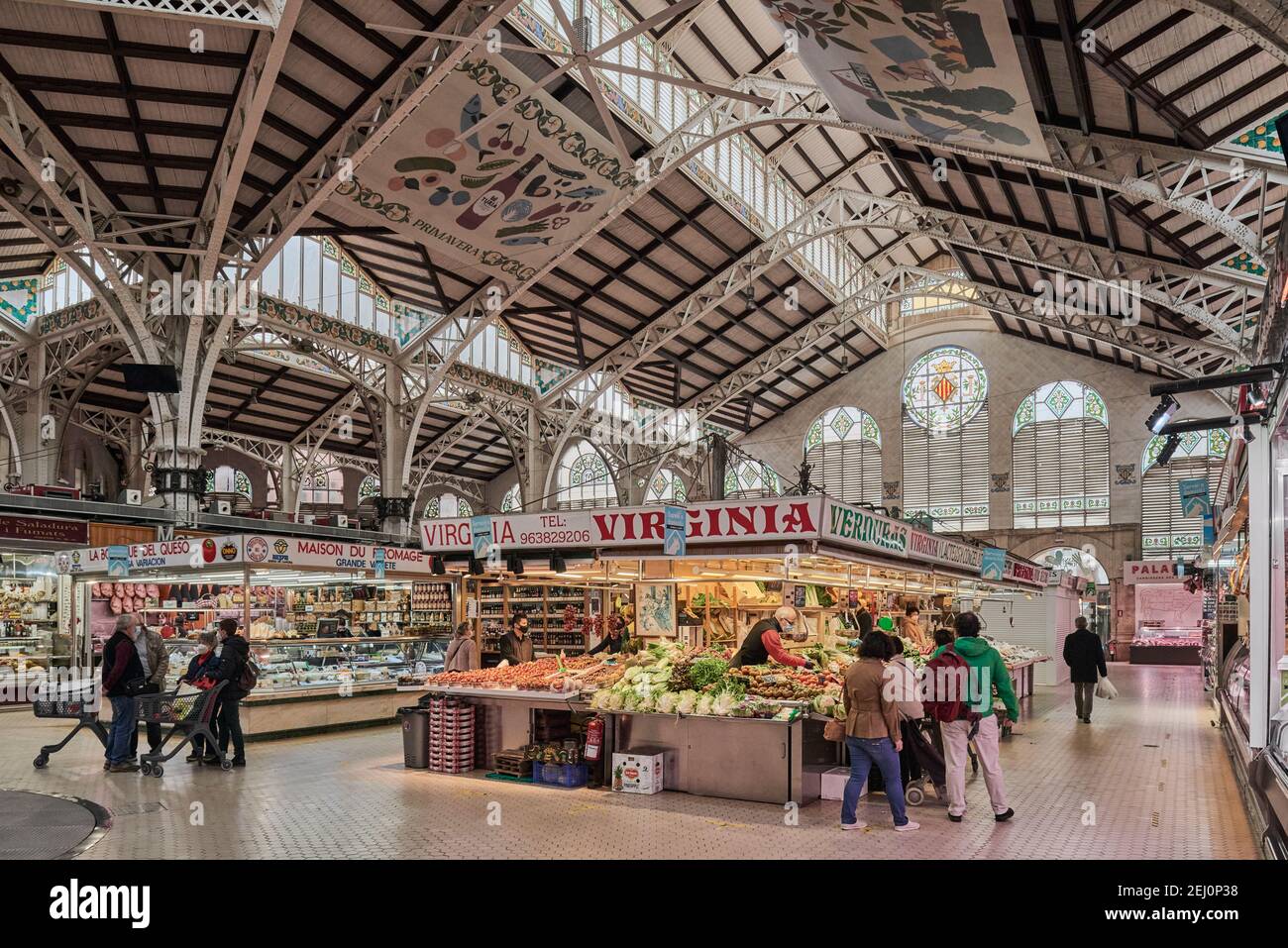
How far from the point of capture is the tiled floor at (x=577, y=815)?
19.9 feet

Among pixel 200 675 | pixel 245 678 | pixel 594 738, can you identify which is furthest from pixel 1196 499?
pixel 200 675

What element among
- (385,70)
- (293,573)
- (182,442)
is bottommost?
(293,573)

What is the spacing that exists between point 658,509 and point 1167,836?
4.45 metres

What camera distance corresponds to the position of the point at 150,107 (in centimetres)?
1193

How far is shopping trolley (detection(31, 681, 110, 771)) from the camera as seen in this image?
29.6 feet

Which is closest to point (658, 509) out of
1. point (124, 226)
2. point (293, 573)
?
point (293, 573)

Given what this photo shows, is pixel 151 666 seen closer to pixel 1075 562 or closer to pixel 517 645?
pixel 517 645

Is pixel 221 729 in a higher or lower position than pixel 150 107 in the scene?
lower

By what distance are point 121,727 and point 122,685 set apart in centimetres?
41

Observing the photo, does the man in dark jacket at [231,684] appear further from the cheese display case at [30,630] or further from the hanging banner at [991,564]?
the hanging banner at [991,564]

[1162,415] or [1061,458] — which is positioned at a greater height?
[1061,458]

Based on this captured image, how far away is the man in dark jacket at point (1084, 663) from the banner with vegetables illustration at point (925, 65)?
613cm

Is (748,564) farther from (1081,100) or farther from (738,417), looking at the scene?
(738,417)

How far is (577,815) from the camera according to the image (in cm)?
693
